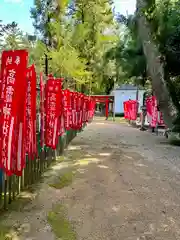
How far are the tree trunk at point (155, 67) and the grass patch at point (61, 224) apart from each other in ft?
28.2

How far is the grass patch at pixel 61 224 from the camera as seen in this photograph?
365 centimetres

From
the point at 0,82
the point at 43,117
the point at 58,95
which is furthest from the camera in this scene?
the point at 58,95

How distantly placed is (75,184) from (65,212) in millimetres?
1365

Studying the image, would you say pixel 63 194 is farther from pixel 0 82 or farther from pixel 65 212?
pixel 0 82

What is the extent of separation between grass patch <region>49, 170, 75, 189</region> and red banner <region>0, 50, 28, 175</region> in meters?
1.47

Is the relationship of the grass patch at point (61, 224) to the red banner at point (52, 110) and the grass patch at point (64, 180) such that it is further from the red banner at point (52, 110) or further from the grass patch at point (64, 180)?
the red banner at point (52, 110)

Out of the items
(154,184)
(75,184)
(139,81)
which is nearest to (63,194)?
(75,184)

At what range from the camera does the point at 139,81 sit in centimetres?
1897

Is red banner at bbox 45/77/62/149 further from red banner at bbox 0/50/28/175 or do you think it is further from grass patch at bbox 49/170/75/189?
red banner at bbox 0/50/28/175

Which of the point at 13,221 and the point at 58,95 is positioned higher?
the point at 58,95

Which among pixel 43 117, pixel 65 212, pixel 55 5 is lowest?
pixel 65 212

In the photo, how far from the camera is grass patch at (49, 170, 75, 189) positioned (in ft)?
18.5

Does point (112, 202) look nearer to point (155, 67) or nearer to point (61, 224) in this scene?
point (61, 224)

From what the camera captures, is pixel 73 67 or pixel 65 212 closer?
pixel 65 212
